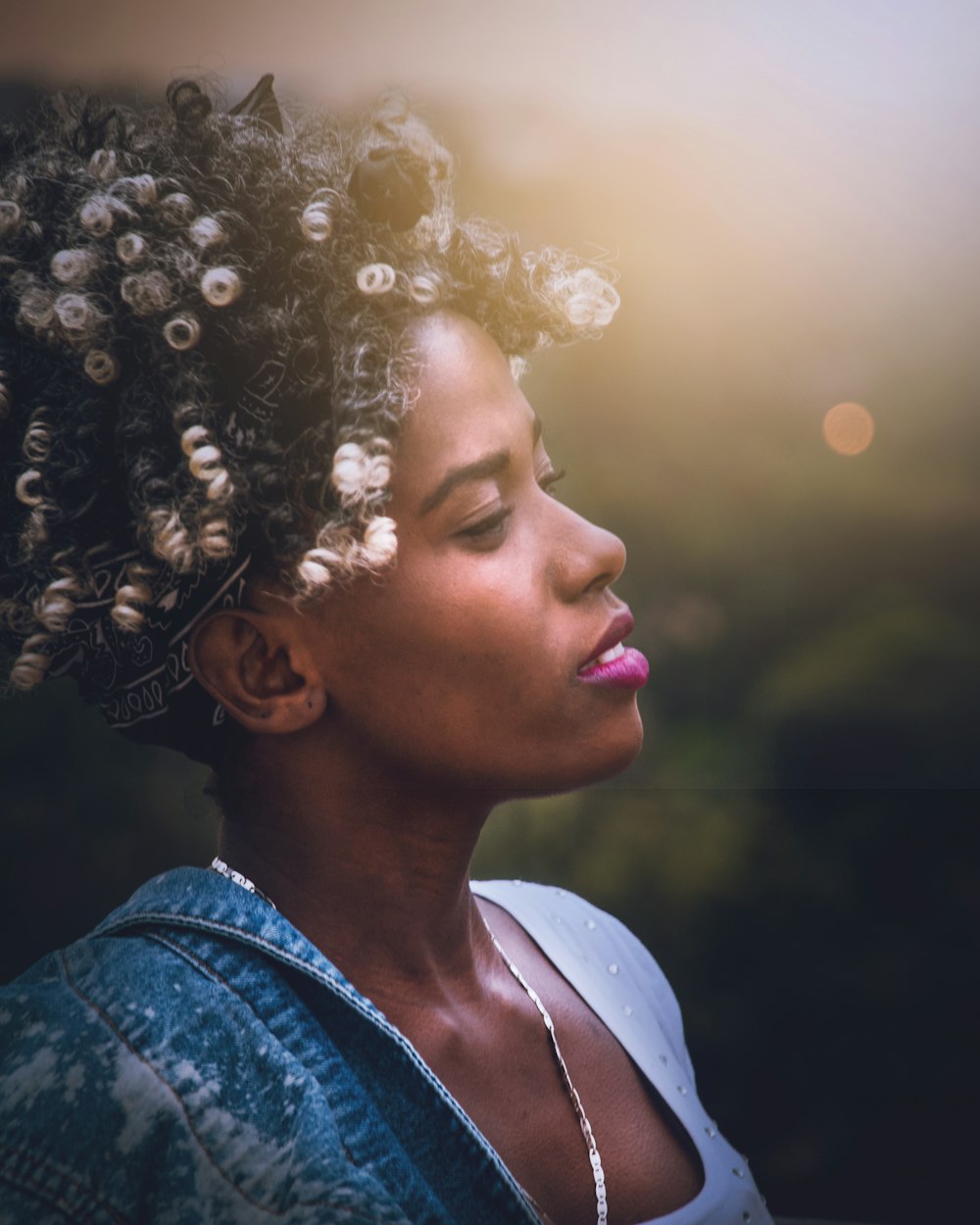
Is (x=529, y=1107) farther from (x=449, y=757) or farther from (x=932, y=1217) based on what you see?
(x=932, y=1217)

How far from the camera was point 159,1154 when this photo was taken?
27.2 inches

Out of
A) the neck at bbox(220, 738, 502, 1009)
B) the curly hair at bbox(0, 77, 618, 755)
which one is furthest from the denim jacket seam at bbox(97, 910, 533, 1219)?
the curly hair at bbox(0, 77, 618, 755)

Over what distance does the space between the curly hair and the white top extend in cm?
53

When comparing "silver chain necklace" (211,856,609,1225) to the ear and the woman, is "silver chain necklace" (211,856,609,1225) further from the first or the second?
the ear

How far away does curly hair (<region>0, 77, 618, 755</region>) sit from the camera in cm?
80

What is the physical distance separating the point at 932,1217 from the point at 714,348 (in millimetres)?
1195

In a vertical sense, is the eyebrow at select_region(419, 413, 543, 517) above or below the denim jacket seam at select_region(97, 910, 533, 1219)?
above

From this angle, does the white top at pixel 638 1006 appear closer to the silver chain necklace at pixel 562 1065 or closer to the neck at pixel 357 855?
the silver chain necklace at pixel 562 1065

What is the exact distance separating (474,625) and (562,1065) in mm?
431

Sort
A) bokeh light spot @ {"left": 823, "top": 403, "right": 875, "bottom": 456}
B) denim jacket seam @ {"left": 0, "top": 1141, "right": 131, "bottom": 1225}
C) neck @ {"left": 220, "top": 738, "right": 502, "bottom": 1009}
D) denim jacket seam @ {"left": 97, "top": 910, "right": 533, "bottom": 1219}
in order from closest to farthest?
denim jacket seam @ {"left": 0, "top": 1141, "right": 131, "bottom": 1225}, denim jacket seam @ {"left": 97, "top": 910, "right": 533, "bottom": 1219}, neck @ {"left": 220, "top": 738, "right": 502, "bottom": 1009}, bokeh light spot @ {"left": 823, "top": 403, "right": 875, "bottom": 456}

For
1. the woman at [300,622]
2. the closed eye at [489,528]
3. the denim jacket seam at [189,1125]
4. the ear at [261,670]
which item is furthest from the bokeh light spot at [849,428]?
the denim jacket seam at [189,1125]

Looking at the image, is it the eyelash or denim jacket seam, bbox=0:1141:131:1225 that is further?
the eyelash

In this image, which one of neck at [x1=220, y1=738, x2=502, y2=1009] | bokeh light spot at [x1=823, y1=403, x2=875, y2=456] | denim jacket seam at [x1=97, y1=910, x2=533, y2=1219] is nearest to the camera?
denim jacket seam at [x1=97, y1=910, x2=533, y2=1219]

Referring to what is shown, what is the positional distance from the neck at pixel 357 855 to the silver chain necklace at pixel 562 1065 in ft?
0.04
